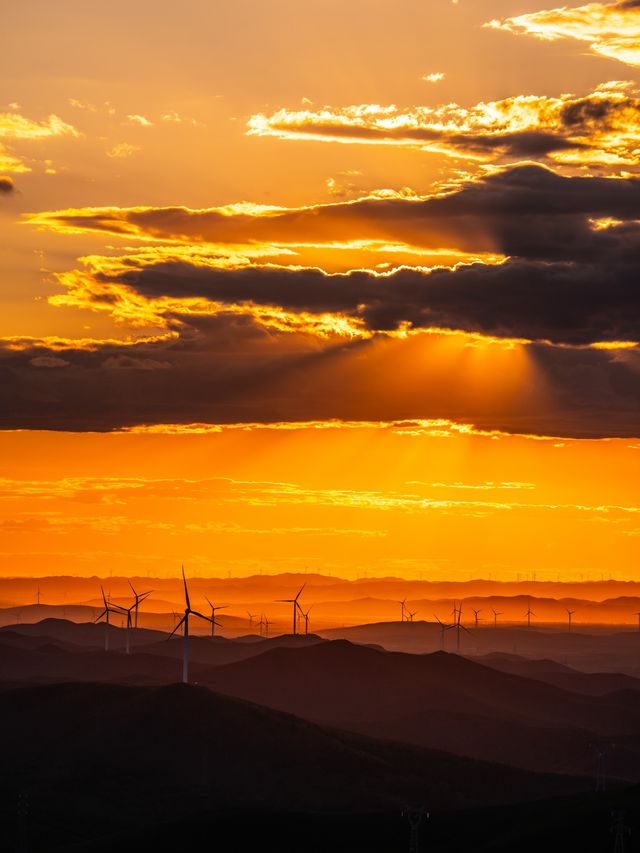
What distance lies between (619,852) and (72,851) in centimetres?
6375

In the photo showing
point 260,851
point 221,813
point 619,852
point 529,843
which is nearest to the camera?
point 619,852

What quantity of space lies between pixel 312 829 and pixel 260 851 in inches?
351

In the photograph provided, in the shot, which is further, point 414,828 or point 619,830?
point 619,830

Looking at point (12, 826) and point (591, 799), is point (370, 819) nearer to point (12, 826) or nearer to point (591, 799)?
point (591, 799)

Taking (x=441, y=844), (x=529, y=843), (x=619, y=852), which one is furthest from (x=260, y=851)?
(x=619, y=852)

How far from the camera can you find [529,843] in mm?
163750

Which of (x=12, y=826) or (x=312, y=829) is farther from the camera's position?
(x=12, y=826)

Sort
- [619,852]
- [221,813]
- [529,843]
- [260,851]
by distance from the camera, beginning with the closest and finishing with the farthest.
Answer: [619,852] < [529,843] < [260,851] < [221,813]

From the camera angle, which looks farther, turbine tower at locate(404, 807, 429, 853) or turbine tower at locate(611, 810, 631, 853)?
turbine tower at locate(611, 810, 631, 853)

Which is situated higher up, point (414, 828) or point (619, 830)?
point (414, 828)

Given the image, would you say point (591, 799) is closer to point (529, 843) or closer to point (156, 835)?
point (529, 843)

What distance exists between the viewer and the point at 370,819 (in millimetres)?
185250

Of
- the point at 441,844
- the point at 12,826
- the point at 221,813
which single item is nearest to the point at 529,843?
the point at 441,844

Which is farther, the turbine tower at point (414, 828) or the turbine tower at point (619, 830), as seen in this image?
the turbine tower at point (619, 830)
